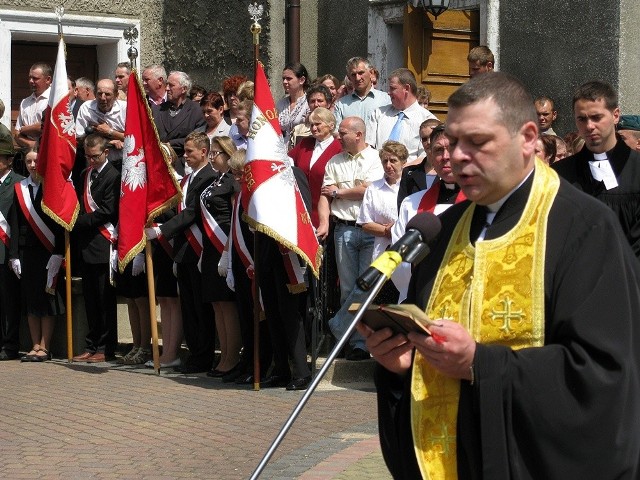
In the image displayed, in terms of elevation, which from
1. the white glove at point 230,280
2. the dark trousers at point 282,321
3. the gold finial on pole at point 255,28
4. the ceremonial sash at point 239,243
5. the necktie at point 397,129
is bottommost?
the dark trousers at point 282,321

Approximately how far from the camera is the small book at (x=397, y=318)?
367 centimetres

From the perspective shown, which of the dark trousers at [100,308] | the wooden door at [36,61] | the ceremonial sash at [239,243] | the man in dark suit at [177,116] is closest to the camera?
the ceremonial sash at [239,243]

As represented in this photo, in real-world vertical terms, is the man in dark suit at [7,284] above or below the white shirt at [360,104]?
below

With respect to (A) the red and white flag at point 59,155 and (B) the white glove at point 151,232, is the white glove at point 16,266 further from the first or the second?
(B) the white glove at point 151,232

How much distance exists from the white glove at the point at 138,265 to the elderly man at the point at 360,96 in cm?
233

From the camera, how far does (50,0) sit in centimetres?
1770

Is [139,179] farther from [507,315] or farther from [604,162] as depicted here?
[507,315]

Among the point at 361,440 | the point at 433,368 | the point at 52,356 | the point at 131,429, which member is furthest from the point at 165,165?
the point at 433,368

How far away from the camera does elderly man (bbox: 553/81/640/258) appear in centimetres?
721

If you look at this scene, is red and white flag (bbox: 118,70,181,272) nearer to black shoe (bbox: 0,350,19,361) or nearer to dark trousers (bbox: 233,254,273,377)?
dark trousers (bbox: 233,254,273,377)

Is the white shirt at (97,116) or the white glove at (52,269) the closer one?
the white glove at (52,269)

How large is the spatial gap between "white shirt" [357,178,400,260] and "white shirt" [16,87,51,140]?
5.80m

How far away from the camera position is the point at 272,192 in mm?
10648

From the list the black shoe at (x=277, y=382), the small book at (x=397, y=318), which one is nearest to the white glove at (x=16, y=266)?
the black shoe at (x=277, y=382)
